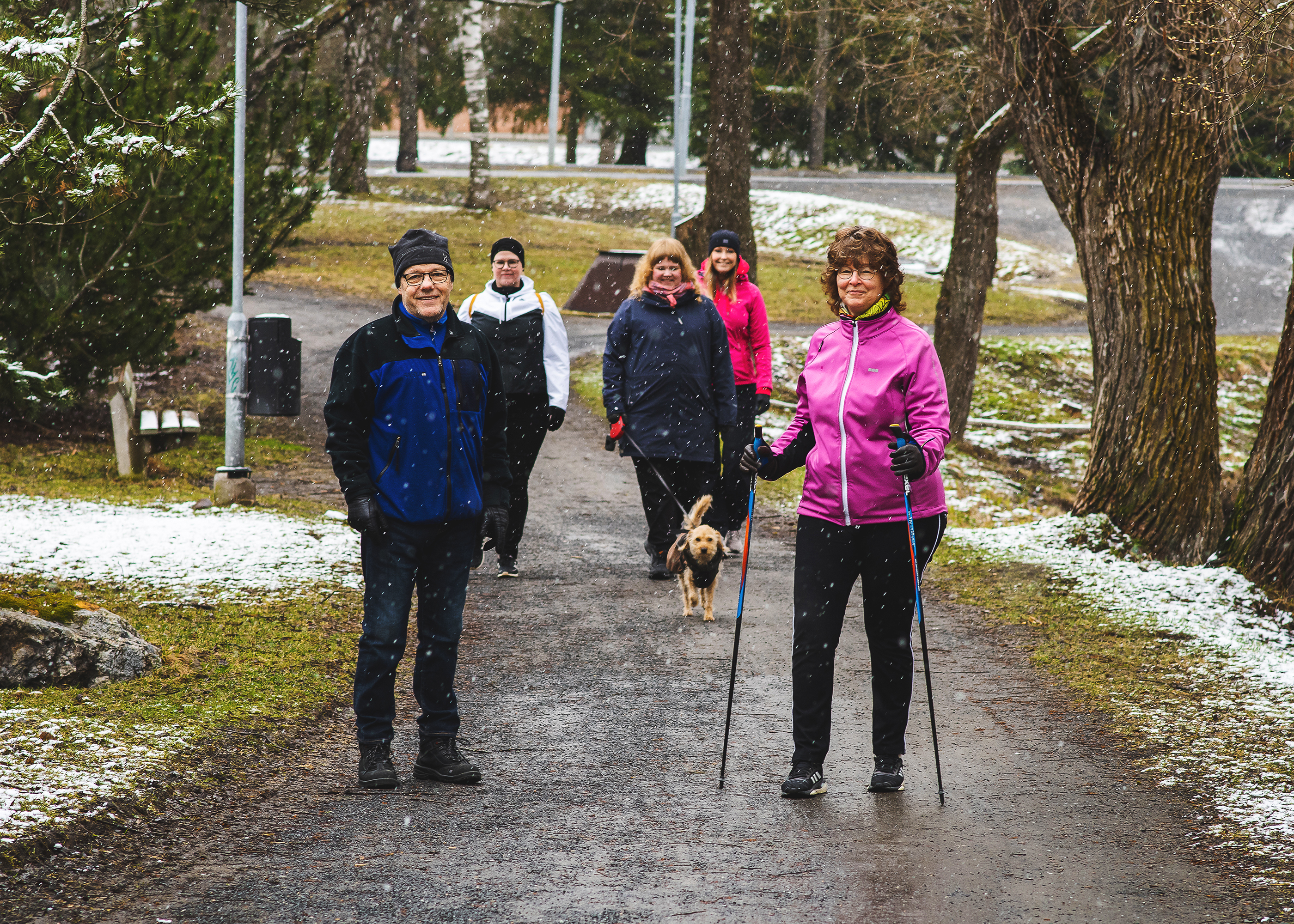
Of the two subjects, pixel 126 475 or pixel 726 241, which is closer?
pixel 726 241

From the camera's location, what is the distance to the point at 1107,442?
9.34 m

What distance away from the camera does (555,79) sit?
41.6 metres

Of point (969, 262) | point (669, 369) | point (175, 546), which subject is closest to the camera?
point (669, 369)

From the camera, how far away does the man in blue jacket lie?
493cm

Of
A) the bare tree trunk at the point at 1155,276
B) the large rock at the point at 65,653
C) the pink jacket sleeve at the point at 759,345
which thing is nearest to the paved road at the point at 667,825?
the large rock at the point at 65,653

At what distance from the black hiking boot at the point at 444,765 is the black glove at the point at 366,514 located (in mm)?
889

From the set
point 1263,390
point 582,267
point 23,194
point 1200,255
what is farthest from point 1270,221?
point 23,194

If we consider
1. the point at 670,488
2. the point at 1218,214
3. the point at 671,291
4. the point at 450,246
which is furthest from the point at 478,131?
the point at 670,488

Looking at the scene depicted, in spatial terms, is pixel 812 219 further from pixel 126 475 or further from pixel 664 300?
pixel 664 300

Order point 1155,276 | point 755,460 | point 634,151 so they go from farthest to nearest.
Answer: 1. point 634,151
2. point 1155,276
3. point 755,460

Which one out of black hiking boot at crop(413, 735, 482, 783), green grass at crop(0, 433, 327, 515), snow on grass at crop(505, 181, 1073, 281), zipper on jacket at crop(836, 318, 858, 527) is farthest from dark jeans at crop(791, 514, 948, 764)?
snow on grass at crop(505, 181, 1073, 281)

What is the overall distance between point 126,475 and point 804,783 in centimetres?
877

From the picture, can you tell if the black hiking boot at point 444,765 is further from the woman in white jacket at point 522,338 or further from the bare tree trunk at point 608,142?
the bare tree trunk at point 608,142

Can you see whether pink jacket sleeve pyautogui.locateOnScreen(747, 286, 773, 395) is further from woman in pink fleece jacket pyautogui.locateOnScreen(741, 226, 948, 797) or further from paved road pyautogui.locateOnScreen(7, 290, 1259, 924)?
woman in pink fleece jacket pyautogui.locateOnScreen(741, 226, 948, 797)
